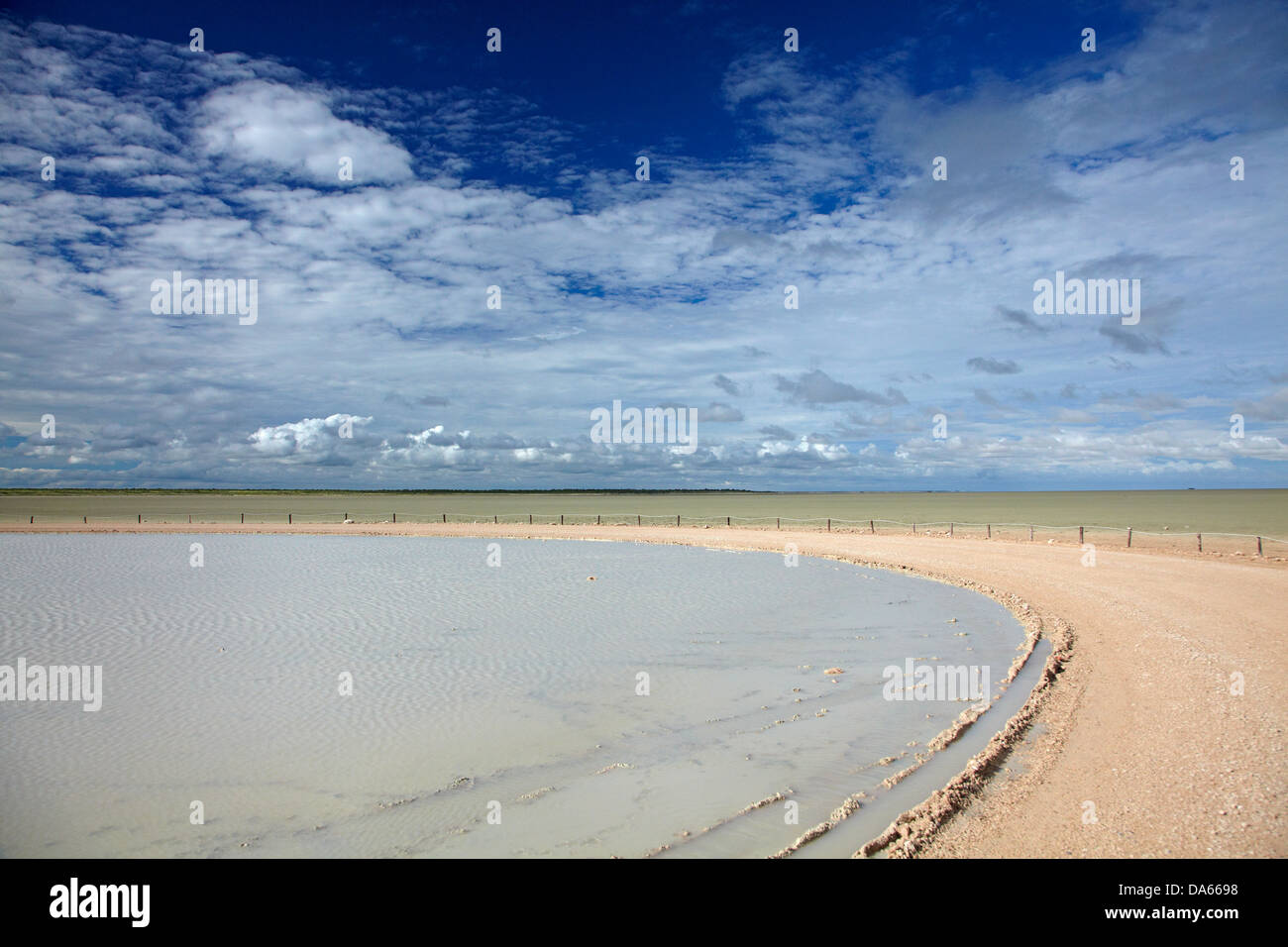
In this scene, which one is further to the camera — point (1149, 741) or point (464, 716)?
point (464, 716)

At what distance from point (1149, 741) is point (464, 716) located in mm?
8315

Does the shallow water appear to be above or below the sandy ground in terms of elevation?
below

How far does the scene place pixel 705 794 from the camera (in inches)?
282

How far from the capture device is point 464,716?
10.1 m

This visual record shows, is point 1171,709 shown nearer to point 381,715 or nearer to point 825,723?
point 825,723

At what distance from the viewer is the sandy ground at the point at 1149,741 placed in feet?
18.6

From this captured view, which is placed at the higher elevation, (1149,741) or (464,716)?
(1149,741)

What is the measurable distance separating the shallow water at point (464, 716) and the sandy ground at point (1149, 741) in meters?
1.31

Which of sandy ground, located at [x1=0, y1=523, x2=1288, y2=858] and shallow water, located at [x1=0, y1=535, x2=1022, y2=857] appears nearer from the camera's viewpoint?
sandy ground, located at [x1=0, y1=523, x2=1288, y2=858]

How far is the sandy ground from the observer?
18.6ft

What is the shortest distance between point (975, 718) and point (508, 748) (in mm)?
5968

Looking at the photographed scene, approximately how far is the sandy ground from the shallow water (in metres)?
1.31
